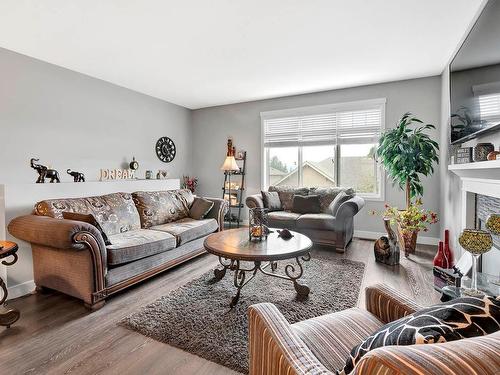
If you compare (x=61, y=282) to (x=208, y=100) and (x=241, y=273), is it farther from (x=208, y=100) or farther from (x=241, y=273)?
(x=208, y=100)

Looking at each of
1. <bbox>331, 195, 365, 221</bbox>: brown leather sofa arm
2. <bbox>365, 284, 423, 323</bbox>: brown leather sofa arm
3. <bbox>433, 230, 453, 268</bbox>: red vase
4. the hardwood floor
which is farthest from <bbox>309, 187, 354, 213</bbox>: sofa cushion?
<bbox>365, 284, 423, 323</bbox>: brown leather sofa arm

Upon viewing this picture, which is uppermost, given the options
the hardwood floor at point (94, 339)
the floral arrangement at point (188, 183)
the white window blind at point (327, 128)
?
the white window blind at point (327, 128)

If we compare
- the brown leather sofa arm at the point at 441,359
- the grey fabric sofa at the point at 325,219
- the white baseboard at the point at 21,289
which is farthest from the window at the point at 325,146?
the brown leather sofa arm at the point at 441,359

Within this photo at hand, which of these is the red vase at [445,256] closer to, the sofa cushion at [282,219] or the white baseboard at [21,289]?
the sofa cushion at [282,219]

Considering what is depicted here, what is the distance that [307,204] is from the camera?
13.8 feet

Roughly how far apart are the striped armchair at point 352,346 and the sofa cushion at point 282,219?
102 inches

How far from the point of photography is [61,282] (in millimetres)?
2303

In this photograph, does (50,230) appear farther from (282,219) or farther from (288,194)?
(288,194)

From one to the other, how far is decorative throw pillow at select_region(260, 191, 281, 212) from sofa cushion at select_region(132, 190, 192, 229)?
1.32 meters

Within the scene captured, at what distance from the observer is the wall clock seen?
4895mm

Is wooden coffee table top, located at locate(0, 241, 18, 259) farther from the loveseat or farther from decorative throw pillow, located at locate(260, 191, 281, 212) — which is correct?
decorative throw pillow, located at locate(260, 191, 281, 212)

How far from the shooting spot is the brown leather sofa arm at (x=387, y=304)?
46.3 inches

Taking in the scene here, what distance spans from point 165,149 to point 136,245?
115 inches

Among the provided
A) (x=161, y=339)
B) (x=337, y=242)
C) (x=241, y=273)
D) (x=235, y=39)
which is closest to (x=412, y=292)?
(x=337, y=242)
